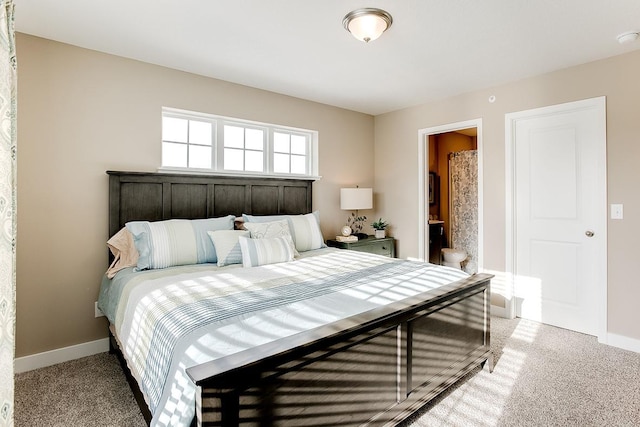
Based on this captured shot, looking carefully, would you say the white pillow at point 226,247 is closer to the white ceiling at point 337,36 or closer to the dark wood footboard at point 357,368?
the dark wood footboard at point 357,368

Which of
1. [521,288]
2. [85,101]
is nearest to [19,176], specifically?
[85,101]

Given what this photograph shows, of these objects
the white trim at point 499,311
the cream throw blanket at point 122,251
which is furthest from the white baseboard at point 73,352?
the white trim at point 499,311

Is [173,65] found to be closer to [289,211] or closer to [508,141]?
[289,211]

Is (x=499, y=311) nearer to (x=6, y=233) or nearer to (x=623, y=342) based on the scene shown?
(x=623, y=342)

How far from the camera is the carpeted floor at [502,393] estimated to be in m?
1.88

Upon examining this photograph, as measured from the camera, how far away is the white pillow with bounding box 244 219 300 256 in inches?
114

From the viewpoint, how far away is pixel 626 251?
2818mm

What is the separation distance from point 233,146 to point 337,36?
1631 mm

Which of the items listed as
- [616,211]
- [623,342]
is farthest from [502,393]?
[616,211]

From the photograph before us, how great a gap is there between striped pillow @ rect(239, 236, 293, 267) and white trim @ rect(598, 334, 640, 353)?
288cm

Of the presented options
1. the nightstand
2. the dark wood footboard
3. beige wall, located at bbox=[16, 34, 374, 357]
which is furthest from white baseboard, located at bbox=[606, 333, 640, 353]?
beige wall, located at bbox=[16, 34, 374, 357]

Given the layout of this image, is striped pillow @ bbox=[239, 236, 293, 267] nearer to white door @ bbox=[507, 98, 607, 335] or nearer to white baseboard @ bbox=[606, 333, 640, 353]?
white door @ bbox=[507, 98, 607, 335]

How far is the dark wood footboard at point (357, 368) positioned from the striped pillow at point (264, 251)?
4.03 ft

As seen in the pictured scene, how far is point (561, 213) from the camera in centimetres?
323
